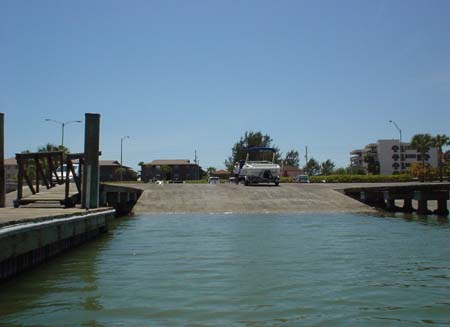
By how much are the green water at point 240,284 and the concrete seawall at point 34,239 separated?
28 cm

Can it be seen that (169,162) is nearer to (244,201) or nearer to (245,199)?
(245,199)

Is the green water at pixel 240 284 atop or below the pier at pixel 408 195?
below

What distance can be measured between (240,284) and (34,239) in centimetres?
348

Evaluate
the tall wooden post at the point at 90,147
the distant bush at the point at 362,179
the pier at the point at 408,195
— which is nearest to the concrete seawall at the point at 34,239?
the tall wooden post at the point at 90,147

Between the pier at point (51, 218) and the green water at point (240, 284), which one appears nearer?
the green water at point (240, 284)

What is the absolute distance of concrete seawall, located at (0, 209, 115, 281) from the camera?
289 inches

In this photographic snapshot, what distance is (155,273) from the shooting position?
8898 millimetres

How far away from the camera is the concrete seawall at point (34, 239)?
7338 millimetres

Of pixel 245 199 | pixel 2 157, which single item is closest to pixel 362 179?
pixel 245 199

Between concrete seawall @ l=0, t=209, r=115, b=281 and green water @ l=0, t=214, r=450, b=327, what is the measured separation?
0.28 metres

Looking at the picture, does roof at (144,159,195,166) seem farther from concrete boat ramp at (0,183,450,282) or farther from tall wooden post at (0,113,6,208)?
tall wooden post at (0,113,6,208)

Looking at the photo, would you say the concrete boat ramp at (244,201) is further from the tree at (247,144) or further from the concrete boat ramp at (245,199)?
the tree at (247,144)

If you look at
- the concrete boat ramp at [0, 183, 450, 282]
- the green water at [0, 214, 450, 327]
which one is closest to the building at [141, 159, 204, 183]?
the concrete boat ramp at [0, 183, 450, 282]

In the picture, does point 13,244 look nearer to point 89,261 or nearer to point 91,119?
point 89,261
